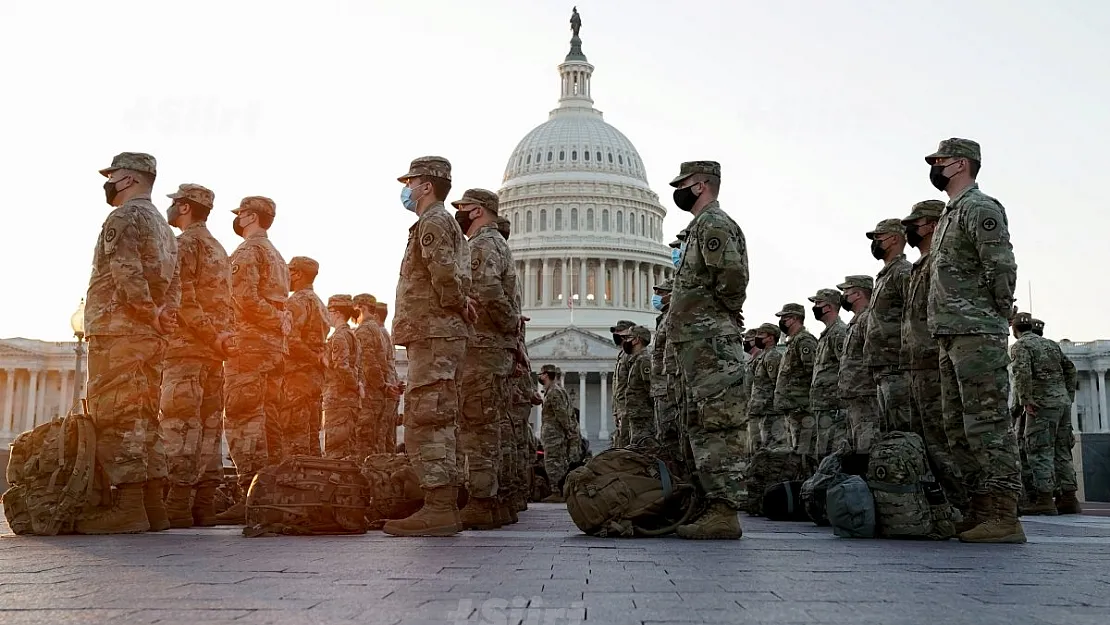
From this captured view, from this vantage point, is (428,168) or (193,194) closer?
(428,168)

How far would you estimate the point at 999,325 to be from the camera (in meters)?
7.62

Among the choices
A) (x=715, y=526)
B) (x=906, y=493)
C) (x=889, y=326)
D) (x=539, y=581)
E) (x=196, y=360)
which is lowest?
(x=539, y=581)

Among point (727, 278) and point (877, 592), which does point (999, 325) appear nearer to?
point (727, 278)

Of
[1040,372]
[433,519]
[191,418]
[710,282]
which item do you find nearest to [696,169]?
[710,282]

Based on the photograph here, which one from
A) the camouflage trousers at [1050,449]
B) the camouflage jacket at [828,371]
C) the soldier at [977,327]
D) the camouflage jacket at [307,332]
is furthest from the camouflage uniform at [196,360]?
the camouflage trousers at [1050,449]

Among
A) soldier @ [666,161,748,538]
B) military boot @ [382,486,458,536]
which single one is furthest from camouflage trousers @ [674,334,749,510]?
military boot @ [382,486,458,536]

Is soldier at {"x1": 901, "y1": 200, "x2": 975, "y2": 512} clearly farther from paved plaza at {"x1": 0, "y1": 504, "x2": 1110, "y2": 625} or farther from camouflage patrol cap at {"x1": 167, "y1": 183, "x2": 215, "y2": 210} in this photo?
camouflage patrol cap at {"x1": 167, "y1": 183, "x2": 215, "y2": 210}

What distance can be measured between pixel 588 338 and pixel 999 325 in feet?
247

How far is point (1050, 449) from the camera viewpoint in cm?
1280

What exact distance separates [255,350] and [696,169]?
4708 millimetres

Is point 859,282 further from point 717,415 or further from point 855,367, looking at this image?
point 717,415

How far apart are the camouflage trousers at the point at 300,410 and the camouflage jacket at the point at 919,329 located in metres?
6.19

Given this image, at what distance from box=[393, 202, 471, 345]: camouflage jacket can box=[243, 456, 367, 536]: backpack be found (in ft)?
3.82

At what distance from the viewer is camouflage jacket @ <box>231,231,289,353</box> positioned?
32.8 ft
